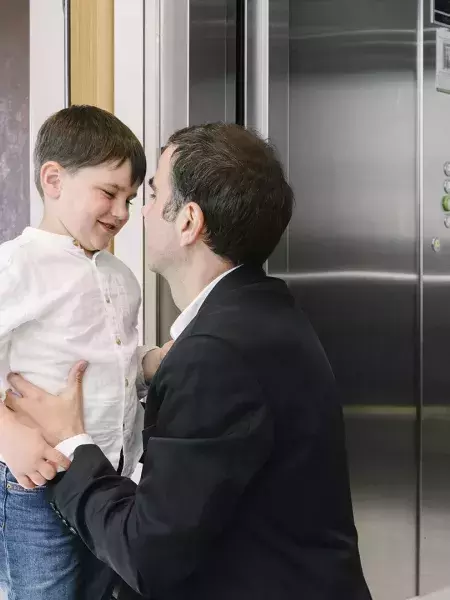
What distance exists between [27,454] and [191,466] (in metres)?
0.33

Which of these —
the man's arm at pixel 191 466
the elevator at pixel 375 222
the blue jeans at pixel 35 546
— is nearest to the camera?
the man's arm at pixel 191 466

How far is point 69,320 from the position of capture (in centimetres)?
126

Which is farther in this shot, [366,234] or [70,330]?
[366,234]

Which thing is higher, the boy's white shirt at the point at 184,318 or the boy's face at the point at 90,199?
the boy's face at the point at 90,199

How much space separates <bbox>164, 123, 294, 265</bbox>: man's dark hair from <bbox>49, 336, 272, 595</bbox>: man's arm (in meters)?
0.20

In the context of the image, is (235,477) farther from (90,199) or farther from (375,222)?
(375,222)

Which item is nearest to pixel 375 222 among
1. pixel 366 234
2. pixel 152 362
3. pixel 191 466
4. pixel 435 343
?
pixel 366 234

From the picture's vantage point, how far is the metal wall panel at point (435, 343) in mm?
2207

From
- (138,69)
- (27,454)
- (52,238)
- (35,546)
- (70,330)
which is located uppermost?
(138,69)

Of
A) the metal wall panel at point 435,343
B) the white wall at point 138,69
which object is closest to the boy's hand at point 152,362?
the white wall at point 138,69

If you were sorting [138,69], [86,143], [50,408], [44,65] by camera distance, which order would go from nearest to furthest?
[50,408]
[86,143]
[138,69]
[44,65]

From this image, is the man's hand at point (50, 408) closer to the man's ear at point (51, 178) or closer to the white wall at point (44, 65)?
the man's ear at point (51, 178)

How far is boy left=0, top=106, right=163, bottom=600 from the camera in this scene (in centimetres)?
121

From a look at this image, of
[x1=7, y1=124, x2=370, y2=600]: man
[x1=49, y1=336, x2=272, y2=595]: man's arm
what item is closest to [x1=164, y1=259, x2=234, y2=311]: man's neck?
[x1=7, y1=124, x2=370, y2=600]: man
